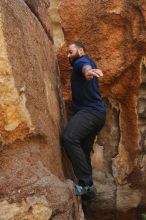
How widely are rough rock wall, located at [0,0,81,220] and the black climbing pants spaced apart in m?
0.36

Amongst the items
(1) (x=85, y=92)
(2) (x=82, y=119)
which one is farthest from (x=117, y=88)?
(2) (x=82, y=119)

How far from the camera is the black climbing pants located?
5398 mm

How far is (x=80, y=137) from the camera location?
216 inches

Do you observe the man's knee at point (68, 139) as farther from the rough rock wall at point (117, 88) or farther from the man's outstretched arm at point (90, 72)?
the rough rock wall at point (117, 88)

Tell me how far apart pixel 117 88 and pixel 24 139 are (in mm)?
3532

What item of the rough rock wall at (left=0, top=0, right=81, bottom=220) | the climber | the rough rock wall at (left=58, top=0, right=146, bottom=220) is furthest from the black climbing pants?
the rough rock wall at (left=58, top=0, right=146, bottom=220)

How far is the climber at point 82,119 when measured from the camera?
5.40 meters

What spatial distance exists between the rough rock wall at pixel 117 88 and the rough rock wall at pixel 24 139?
2562 mm

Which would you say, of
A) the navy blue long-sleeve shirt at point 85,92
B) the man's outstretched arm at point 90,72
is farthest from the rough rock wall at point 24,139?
the navy blue long-sleeve shirt at point 85,92

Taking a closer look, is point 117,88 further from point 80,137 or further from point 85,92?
point 80,137

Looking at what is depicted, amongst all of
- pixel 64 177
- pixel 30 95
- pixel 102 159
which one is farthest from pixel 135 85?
pixel 30 95

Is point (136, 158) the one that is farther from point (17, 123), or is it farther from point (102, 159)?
point (17, 123)

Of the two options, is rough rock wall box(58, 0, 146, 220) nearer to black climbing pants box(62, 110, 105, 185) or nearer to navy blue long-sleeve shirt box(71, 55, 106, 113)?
navy blue long-sleeve shirt box(71, 55, 106, 113)

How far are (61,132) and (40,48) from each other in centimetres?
93
